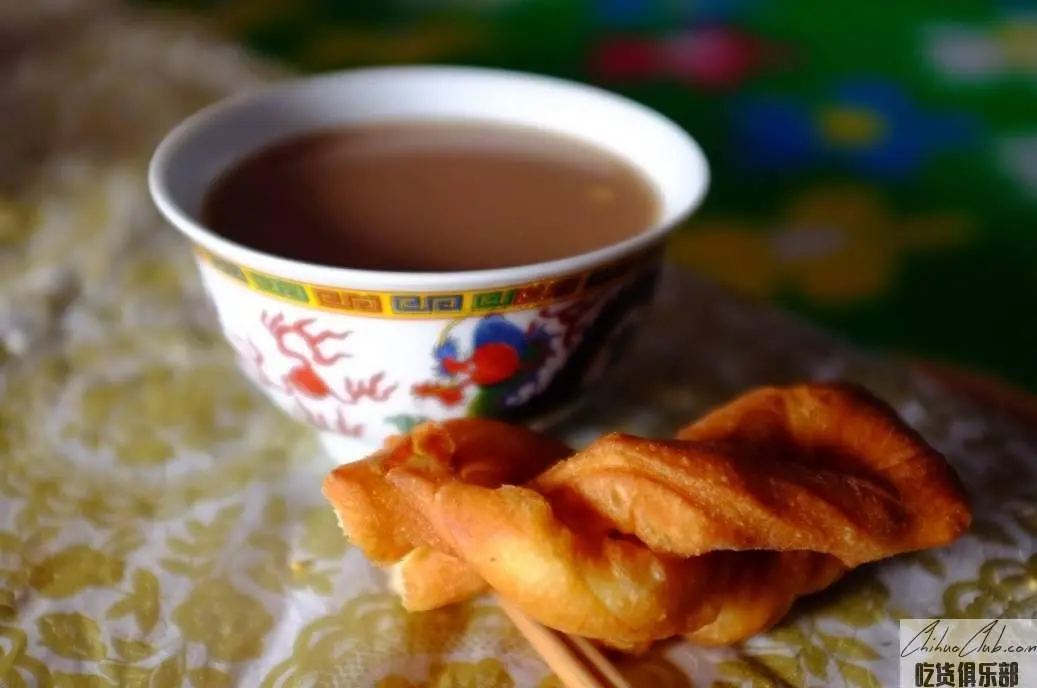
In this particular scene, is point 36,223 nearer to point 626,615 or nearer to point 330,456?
point 330,456

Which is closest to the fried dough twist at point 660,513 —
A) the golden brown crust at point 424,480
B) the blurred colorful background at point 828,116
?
the golden brown crust at point 424,480

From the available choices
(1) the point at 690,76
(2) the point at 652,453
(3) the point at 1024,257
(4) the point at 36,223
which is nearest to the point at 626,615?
(2) the point at 652,453

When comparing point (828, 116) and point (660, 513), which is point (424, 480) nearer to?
→ point (660, 513)

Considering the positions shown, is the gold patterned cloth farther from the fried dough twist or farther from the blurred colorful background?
the blurred colorful background

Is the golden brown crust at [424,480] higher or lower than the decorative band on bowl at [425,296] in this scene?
lower

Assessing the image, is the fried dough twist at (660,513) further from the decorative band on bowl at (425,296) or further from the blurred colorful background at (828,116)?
the blurred colorful background at (828,116)

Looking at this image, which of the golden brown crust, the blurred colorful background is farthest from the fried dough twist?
the blurred colorful background

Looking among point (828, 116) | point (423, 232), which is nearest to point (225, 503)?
point (423, 232)
